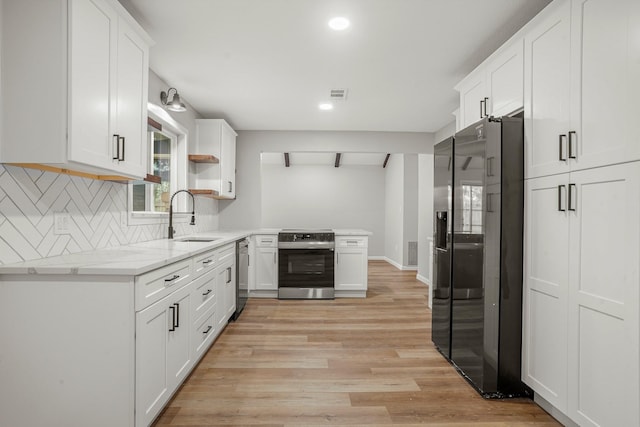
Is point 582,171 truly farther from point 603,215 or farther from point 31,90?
point 31,90

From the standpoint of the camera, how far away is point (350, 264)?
15.1 feet

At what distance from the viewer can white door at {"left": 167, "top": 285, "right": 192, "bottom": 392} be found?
191 centimetres

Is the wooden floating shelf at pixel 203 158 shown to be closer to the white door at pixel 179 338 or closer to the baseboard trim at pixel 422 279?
the white door at pixel 179 338

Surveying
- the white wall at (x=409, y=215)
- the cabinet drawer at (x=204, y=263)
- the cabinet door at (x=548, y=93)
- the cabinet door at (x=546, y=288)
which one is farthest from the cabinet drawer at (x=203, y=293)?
the white wall at (x=409, y=215)

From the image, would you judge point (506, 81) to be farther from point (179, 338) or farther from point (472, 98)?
point (179, 338)

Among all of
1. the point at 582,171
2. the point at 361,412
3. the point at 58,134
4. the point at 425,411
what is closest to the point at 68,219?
the point at 58,134

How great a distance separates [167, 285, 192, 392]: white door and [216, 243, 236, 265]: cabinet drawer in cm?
72

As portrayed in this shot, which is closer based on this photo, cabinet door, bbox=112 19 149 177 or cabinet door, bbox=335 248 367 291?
cabinet door, bbox=112 19 149 177

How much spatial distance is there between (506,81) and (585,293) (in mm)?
1447

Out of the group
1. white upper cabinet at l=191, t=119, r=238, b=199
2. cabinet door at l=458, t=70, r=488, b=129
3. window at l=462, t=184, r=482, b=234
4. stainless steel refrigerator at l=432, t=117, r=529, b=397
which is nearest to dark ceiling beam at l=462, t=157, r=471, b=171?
stainless steel refrigerator at l=432, t=117, r=529, b=397

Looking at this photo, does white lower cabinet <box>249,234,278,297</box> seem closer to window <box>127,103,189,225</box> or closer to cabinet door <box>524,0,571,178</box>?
window <box>127,103,189,225</box>

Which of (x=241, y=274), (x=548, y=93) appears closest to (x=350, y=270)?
(x=241, y=274)

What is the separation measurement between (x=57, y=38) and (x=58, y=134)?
425 mm

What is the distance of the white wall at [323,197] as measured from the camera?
812 centimetres
